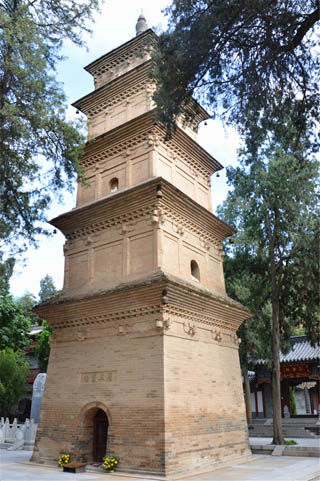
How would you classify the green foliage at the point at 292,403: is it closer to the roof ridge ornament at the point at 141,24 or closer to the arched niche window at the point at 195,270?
the arched niche window at the point at 195,270

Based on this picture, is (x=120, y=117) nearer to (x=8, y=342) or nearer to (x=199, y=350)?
(x=199, y=350)

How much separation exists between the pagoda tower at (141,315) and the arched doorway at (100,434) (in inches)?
1.1

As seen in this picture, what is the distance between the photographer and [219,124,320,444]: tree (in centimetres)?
1662

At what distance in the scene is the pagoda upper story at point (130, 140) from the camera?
43.0ft

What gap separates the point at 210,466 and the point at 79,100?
1287 cm

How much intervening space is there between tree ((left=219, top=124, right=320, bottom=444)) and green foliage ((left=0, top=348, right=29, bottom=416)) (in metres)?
15.9

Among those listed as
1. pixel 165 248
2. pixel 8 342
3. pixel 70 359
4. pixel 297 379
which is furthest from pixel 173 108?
pixel 297 379

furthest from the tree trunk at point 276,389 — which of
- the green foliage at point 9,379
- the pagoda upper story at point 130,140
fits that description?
the green foliage at point 9,379

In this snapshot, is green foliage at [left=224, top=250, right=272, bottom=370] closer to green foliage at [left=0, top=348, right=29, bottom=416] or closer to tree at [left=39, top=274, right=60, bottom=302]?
green foliage at [left=0, top=348, right=29, bottom=416]

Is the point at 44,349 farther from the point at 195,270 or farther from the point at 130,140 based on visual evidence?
the point at 130,140

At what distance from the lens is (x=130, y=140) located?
44.3ft

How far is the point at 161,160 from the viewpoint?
13.1 m

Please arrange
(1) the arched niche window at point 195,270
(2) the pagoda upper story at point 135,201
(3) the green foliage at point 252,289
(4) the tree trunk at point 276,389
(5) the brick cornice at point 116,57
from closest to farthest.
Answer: (2) the pagoda upper story at point 135,201 → (1) the arched niche window at point 195,270 → (5) the brick cornice at point 116,57 → (4) the tree trunk at point 276,389 → (3) the green foliage at point 252,289

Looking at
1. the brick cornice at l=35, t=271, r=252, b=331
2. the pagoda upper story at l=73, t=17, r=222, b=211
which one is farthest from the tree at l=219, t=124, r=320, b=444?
the brick cornice at l=35, t=271, r=252, b=331
